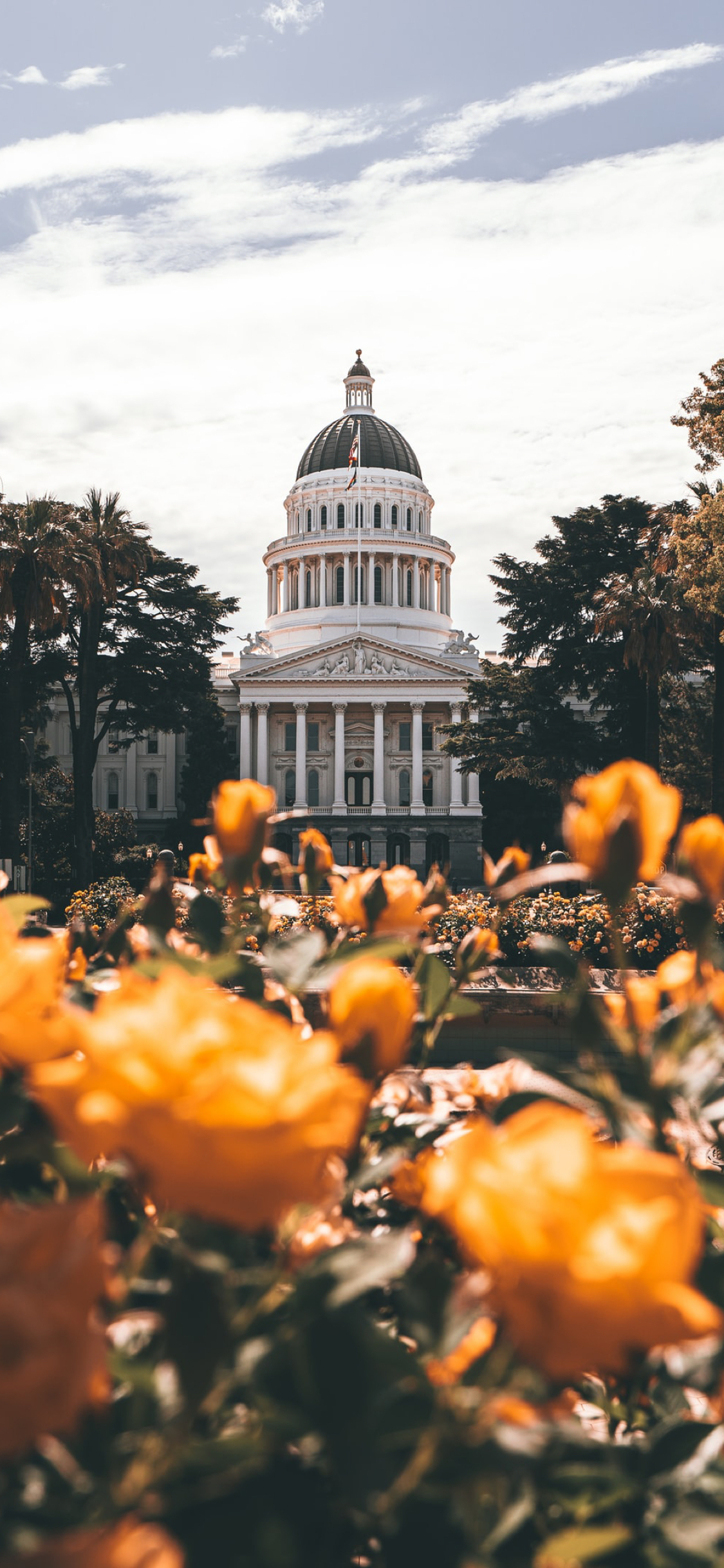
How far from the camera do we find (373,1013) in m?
1.09

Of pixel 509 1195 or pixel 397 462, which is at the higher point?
pixel 397 462

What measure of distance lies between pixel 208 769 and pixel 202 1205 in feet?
197

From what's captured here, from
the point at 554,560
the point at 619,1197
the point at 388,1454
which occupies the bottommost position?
the point at 388,1454

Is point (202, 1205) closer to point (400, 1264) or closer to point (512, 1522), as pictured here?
point (400, 1264)

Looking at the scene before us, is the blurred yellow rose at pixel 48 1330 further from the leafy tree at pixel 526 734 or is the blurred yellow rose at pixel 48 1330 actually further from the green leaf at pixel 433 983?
the leafy tree at pixel 526 734

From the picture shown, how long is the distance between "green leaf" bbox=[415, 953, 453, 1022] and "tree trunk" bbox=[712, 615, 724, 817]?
24203 millimetres

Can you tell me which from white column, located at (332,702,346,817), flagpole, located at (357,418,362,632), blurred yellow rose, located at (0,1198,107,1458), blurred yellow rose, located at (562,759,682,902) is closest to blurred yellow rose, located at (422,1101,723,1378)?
blurred yellow rose, located at (0,1198,107,1458)

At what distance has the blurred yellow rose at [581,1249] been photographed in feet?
2.44

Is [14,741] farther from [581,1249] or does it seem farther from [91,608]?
[581,1249]

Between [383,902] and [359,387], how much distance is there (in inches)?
3539

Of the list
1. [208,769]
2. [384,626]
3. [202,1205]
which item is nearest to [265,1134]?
[202,1205]

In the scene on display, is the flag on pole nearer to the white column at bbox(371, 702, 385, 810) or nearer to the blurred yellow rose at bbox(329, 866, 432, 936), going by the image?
the white column at bbox(371, 702, 385, 810)

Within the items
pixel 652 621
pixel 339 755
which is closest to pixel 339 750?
pixel 339 755

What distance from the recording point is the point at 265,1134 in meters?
0.76
